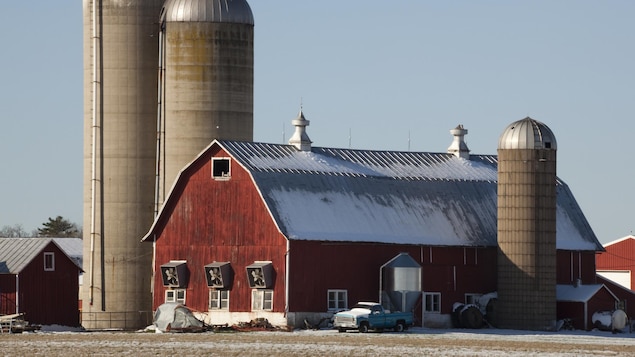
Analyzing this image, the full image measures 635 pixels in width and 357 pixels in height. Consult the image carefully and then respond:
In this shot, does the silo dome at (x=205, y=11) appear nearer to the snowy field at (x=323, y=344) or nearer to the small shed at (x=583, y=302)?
the snowy field at (x=323, y=344)

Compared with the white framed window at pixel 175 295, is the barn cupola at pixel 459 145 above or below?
above

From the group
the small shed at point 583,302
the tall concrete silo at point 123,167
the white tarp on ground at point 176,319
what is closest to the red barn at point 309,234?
the white tarp on ground at point 176,319

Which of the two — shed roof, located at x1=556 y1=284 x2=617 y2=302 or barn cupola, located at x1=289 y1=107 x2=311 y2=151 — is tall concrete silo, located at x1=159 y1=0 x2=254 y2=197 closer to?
barn cupola, located at x1=289 y1=107 x2=311 y2=151

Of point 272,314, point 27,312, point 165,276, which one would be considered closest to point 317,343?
point 272,314

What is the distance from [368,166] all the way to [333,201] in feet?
15.2

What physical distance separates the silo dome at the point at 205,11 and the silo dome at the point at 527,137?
13.2m

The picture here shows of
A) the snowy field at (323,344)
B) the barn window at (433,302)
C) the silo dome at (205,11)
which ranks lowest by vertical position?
the snowy field at (323,344)

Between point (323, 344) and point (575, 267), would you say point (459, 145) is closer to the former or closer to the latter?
point (575, 267)

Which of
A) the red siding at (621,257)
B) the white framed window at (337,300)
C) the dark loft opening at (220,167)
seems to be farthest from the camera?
the red siding at (621,257)

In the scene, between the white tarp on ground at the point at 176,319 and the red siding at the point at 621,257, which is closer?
the white tarp on ground at the point at 176,319

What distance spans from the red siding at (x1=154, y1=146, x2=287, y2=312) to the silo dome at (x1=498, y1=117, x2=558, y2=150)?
11400mm

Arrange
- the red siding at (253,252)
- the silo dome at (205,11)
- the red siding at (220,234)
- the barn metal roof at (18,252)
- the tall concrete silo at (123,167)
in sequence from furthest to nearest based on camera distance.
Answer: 1. the tall concrete silo at (123,167)
2. the silo dome at (205,11)
3. the barn metal roof at (18,252)
4. the red siding at (220,234)
5. the red siding at (253,252)

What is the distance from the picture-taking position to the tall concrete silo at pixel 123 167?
83062mm

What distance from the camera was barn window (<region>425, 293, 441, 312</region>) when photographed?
78.4m
